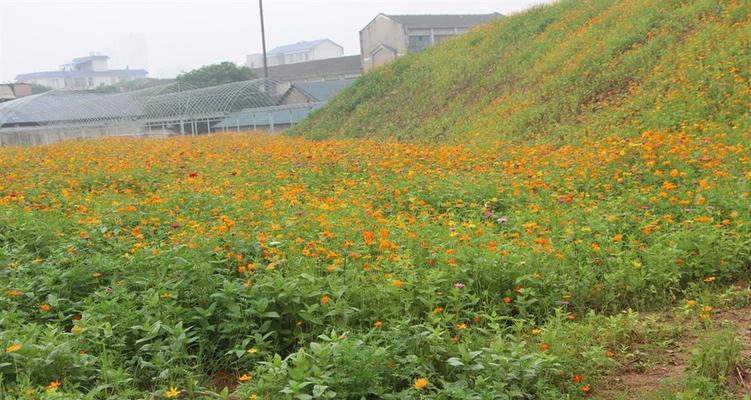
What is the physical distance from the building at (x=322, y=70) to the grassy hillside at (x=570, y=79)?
32578 millimetres

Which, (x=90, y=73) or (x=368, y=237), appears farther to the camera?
(x=90, y=73)

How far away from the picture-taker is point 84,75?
121750 mm

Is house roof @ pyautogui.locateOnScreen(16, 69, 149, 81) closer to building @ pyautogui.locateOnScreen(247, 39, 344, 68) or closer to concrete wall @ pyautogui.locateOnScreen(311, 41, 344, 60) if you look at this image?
building @ pyautogui.locateOnScreen(247, 39, 344, 68)

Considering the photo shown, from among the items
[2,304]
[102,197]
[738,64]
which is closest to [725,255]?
[2,304]

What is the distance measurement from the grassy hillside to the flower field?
163 inches

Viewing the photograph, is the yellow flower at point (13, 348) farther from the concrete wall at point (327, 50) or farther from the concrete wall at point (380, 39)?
the concrete wall at point (327, 50)

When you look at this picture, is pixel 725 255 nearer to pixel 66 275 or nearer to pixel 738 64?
Result: pixel 66 275

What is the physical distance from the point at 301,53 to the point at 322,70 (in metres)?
61.6

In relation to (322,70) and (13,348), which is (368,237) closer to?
(13,348)

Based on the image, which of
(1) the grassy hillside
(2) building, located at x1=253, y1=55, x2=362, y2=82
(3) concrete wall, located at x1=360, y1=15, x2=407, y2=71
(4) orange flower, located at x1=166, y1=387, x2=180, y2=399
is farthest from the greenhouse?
(4) orange flower, located at x1=166, y1=387, x2=180, y2=399

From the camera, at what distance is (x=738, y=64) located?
10.8 metres

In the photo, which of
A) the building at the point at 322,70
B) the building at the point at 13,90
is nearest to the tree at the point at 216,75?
the building at the point at 322,70

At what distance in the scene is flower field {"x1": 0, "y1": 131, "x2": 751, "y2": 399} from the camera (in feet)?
10.9

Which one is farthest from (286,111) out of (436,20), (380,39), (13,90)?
(13,90)
